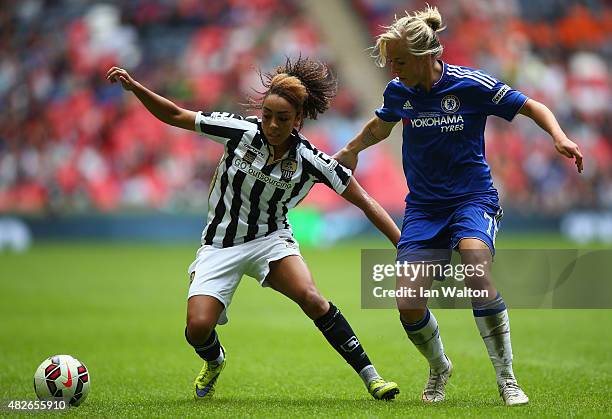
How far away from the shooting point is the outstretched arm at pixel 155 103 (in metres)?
5.87

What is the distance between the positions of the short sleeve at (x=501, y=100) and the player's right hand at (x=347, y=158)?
3.18 ft

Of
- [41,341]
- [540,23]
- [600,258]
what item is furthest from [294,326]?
[540,23]

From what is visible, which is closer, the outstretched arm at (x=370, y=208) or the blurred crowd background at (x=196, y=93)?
the outstretched arm at (x=370, y=208)

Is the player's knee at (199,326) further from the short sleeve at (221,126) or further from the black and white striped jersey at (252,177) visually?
the short sleeve at (221,126)

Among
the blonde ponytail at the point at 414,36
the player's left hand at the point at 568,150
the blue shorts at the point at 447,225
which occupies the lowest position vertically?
the blue shorts at the point at 447,225

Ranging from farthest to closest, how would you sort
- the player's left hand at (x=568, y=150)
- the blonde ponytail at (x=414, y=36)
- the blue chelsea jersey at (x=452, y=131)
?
the blue chelsea jersey at (x=452, y=131) → the blonde ponytail at (x=414, y=36) → the player's left hand at (x=568, y=150)

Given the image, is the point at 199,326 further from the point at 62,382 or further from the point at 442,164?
the point at 442,164

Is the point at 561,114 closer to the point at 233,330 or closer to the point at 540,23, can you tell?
the point at 540,23

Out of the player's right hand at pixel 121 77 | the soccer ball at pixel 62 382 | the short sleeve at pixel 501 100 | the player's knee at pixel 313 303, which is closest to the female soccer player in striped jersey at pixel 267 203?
the player's knee at pixel 313 303

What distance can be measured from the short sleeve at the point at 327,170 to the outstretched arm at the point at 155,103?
76 centimetres

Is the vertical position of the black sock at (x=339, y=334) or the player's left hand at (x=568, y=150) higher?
the player's left hand at (x=568, y=150)

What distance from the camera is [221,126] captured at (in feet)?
20.1

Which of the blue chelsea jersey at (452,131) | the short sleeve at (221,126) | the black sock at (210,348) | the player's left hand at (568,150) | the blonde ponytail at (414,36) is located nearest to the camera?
the player's left hand at (568,150)

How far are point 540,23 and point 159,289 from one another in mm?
17941
